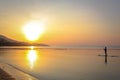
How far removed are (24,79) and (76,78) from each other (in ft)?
20.7

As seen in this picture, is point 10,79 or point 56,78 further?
point 56,78

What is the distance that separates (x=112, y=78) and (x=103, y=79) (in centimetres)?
118

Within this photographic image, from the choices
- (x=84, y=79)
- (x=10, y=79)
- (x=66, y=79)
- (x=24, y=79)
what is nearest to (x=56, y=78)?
(x=66, y=79)

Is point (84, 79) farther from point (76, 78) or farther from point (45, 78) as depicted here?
point (45, 78)

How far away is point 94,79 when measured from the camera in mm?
23906

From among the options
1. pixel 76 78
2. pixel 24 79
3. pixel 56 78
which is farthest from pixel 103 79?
pixel 24 79

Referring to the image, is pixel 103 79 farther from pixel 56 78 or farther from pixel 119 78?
pixel 56 78

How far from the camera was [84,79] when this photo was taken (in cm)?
2362

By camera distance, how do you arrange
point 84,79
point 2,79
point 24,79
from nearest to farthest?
point 2,79
point 24,79
point 84,79

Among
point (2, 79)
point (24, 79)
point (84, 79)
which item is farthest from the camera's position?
point (84, 79)

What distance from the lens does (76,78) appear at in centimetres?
2453

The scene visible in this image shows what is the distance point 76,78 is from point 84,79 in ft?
3.90

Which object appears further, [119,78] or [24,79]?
[119,78]

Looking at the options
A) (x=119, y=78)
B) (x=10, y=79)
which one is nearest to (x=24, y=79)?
(x=10, y=79)
